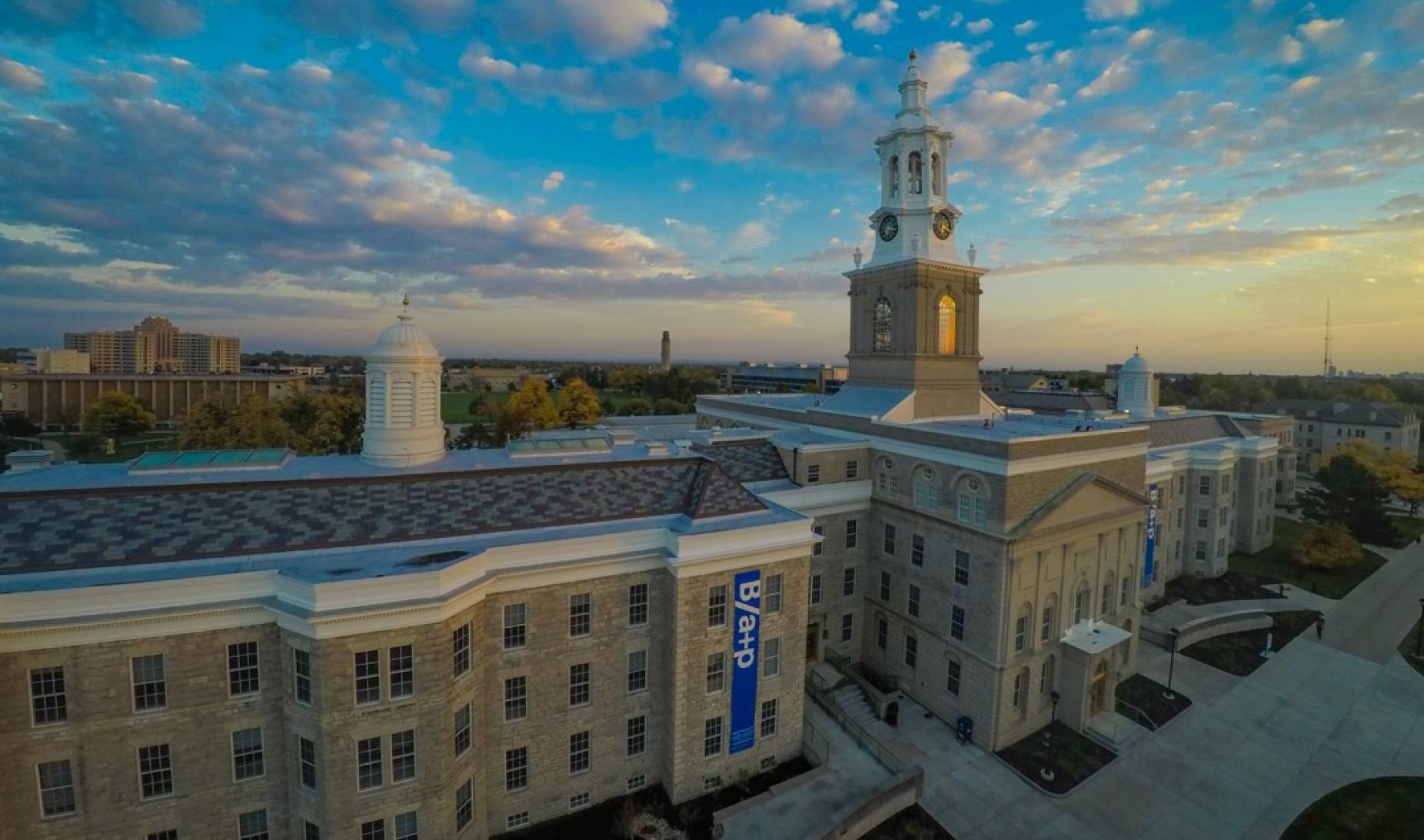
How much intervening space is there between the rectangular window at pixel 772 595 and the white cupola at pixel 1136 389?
45.2 m

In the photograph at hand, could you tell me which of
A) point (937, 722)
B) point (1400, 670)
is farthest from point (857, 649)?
point (1400, 670)

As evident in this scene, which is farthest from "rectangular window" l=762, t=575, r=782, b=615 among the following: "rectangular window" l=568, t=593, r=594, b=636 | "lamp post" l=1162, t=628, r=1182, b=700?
"lamp post" l=1162, t=628, r=1182, b=700

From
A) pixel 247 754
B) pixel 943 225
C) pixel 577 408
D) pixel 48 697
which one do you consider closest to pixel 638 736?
pixel 247 754

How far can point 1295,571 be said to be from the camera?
49.9 meters

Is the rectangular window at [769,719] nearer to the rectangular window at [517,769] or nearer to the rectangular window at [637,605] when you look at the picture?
the rectangular window at [637,605]

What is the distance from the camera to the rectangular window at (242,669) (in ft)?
59.7

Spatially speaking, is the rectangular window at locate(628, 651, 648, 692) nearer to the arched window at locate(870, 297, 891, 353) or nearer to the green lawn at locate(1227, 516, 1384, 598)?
the arched window at locate(870, 297, 891, 353)

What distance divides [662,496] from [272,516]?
1414 centimetres

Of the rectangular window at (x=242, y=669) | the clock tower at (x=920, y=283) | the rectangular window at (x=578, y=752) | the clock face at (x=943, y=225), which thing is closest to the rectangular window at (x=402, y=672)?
the rectangular window at (x=242, y=669)

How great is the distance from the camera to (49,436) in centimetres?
9938

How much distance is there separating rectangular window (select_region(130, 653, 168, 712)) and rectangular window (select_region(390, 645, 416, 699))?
20.5ft

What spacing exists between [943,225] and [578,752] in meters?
35.2

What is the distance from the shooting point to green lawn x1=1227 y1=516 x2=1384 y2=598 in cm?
4697

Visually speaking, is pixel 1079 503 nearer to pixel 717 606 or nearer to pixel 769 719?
pixel 769 719
